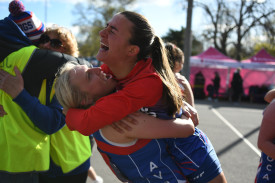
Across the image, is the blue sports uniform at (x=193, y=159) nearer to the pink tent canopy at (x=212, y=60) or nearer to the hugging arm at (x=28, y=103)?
the hugging arm at (x=28, y=103)

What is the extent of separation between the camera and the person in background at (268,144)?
68.8 inches

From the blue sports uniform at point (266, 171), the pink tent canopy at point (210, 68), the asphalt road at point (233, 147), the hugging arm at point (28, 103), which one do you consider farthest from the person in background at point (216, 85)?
the hugging arm at point (28, 103)

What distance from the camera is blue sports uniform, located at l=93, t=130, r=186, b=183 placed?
1410mm

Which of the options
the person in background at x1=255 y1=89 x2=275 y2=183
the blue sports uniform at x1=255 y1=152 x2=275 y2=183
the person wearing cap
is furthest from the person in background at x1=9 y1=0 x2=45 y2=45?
the blue sports uniform at x1=255 y1=152 x2=275 y2=183

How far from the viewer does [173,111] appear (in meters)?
1.42

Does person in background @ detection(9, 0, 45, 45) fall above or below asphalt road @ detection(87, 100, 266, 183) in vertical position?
above

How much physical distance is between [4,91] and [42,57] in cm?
32

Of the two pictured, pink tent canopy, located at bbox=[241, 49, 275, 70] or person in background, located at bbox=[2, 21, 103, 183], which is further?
pink tent canopy, located at bbox=[241, 49, 275, 70]

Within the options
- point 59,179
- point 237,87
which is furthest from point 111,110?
point 237,87

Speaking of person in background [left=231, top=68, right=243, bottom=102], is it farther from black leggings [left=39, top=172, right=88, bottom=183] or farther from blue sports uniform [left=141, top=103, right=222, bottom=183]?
blue sports uniform [left=141, top=103, right=222, bottom=183]

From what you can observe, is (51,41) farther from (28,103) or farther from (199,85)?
(199,85)

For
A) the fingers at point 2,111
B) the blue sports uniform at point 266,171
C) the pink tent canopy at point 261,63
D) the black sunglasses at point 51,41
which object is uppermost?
the black sunglasses at point 51,41

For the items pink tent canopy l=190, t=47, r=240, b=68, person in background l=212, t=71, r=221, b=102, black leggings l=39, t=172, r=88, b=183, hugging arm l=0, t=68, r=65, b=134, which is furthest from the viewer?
person in background l=212, t=71, r=221, b=102

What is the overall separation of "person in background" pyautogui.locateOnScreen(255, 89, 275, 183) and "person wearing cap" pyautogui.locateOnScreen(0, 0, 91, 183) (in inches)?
54.4
